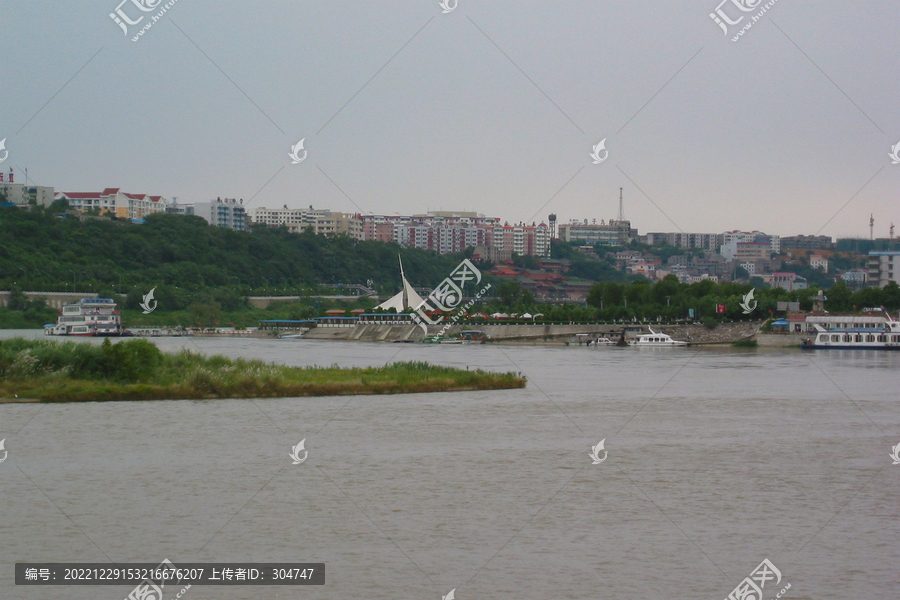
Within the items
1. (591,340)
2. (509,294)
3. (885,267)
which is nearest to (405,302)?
(509,294)

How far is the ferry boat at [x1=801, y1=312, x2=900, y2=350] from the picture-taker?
39969 mm

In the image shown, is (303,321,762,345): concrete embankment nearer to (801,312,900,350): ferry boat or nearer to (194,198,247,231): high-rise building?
(801,312,900,350): ferry boat

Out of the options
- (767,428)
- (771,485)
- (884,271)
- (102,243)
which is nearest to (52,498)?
(771,485)

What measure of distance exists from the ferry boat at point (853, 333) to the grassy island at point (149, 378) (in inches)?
936

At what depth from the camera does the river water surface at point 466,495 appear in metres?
7.80

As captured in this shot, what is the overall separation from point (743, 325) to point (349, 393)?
99.1ft

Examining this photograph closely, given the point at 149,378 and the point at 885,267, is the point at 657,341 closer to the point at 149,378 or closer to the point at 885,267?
the point at 885,267

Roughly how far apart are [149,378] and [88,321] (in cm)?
2985

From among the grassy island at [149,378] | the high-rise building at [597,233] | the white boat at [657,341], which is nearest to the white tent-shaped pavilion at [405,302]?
the white boat at [657,341]

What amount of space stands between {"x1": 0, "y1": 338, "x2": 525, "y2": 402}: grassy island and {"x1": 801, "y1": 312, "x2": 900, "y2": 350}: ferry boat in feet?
78.0

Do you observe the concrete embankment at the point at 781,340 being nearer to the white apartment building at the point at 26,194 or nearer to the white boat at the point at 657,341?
the white boat at the point at 657,341

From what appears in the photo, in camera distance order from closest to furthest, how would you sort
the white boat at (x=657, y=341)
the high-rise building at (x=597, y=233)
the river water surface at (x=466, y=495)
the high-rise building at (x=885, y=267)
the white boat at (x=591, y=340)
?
the river water surface at (x=466, y=495) < the white boat at (x=657, y=341) < the white boat at (x=591, y=340) < the high-rise building at (x=885, y=267) < the high-rise building at (x=597, y=233)

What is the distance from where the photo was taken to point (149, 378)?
18609 mm

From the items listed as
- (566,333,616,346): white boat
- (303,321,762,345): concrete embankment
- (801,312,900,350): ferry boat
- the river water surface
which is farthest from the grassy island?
(303,321,762,345): concrete embankment
